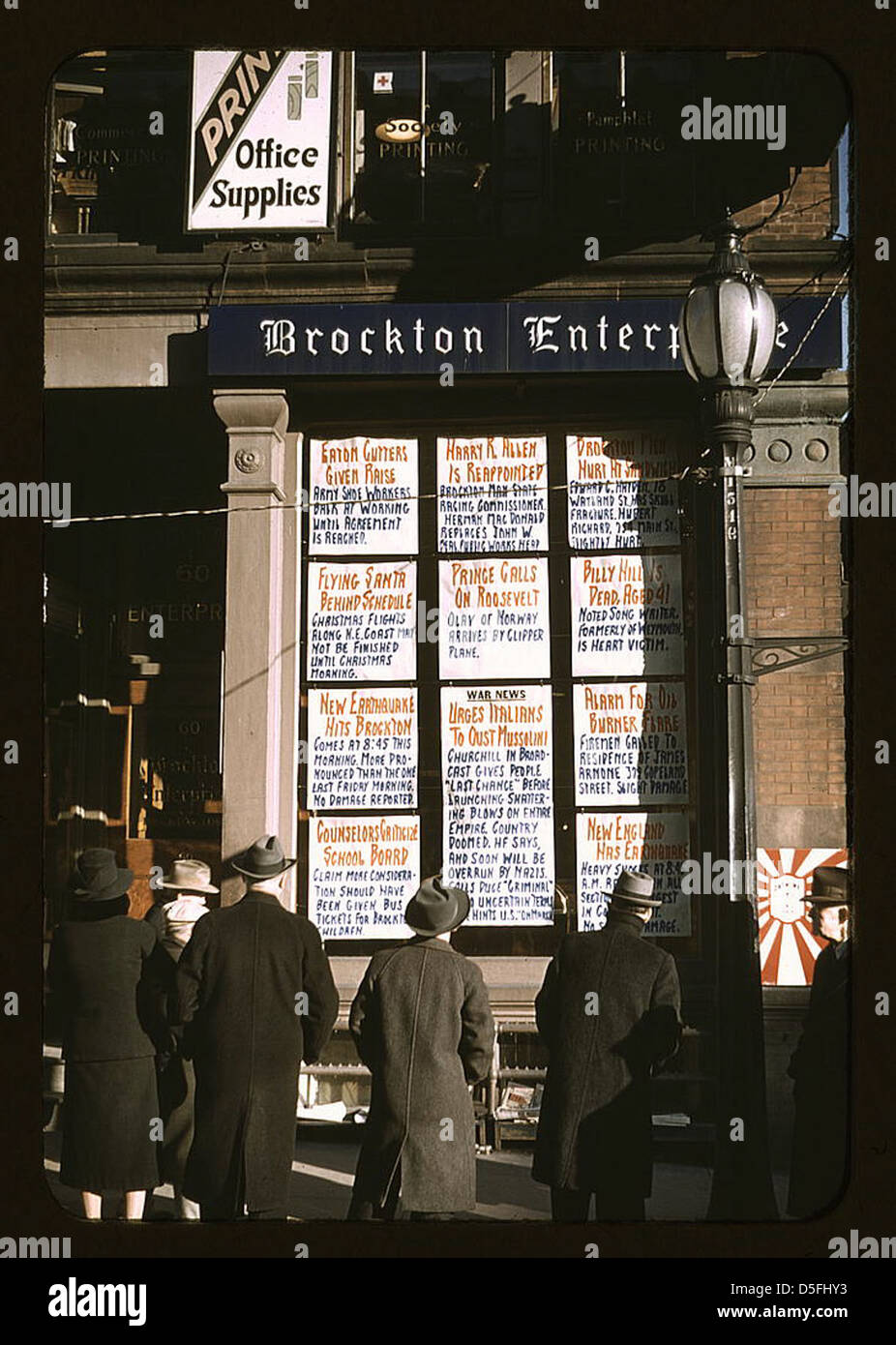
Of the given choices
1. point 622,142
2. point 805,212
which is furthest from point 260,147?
point 805,212

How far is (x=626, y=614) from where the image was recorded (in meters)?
8.32

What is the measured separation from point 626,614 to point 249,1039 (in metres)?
3.76

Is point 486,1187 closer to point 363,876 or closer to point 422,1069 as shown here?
point 422,1069

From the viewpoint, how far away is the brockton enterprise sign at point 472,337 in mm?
7965

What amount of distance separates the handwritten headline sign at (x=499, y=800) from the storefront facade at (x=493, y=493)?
0.02m

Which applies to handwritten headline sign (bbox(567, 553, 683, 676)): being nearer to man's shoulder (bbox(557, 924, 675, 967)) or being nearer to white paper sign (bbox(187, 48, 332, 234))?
white paper sign (bbox(187, 48, 332, 234))

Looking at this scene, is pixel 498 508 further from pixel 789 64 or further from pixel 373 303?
pixel 789 64

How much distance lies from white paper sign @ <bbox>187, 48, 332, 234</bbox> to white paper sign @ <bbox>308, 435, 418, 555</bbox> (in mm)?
1281

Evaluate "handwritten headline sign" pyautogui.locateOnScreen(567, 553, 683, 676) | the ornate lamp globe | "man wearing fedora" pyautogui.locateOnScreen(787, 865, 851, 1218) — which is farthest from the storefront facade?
the ornate lamp globe

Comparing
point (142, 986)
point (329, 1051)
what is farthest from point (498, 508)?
point (142, 986)

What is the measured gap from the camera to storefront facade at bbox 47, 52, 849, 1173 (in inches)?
318

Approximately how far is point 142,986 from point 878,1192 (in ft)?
10.3

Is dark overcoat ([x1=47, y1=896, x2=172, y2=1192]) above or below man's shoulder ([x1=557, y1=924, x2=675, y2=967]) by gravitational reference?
below

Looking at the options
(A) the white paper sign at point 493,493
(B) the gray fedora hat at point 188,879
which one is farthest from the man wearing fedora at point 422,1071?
(A) the white paper sign at point 493,493
